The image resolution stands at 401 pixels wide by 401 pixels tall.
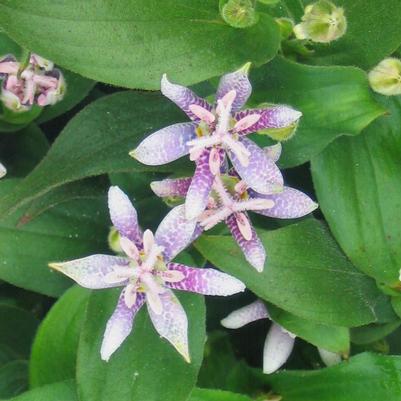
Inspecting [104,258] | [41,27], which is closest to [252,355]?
[104,258]

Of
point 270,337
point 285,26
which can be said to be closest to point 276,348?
point 270,337

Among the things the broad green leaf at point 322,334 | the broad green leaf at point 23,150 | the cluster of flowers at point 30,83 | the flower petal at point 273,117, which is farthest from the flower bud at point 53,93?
the broad green leaf at point 322,334

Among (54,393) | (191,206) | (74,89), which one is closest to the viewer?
(191,206)

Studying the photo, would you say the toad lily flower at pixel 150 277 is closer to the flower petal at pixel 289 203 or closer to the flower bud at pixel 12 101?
the flower petal at pixel 289 203

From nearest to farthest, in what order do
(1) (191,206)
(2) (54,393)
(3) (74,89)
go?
(1) (191,206) < (2) (54,393) < (3) (74,89)

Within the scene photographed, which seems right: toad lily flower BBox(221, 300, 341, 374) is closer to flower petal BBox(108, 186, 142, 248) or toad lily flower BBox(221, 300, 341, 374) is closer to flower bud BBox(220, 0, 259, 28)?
flower petal BBox(108, 186, 142, 248)

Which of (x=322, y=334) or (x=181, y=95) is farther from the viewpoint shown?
(x=322, y=334)

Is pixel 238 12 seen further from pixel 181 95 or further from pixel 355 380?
pixel 355 380

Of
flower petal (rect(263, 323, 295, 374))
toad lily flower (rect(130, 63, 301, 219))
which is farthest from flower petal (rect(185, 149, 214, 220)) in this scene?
flower petal (rect(263, 323, 295, 374))
